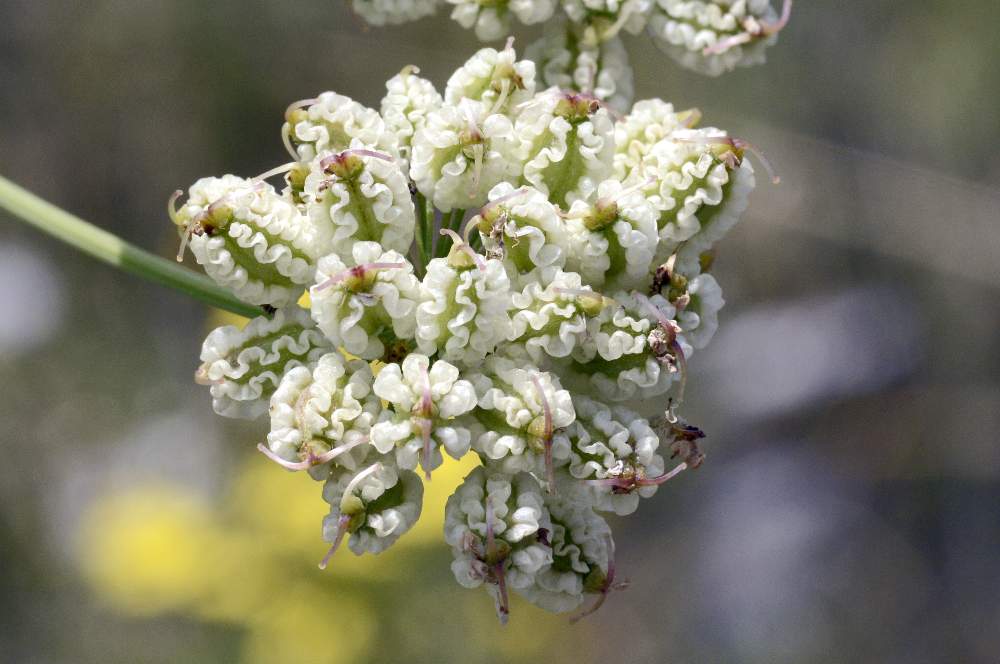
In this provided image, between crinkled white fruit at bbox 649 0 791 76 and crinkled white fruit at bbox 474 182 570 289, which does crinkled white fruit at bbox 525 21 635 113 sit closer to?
crinkled white fruit at bbox 649 0 791 76

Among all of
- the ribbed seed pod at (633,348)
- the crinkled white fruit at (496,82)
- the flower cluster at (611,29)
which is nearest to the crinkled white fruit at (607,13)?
the flower cluster at (611,29)

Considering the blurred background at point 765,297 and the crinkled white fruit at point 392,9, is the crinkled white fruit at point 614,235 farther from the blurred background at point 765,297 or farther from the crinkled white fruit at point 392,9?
the blurred background at point 765,297

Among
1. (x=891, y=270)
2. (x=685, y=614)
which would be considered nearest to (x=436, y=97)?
(x=685, y=614)

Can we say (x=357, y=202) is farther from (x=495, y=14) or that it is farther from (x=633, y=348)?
(x=495, y=14)

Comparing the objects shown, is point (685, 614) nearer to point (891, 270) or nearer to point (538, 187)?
point (891, 270)

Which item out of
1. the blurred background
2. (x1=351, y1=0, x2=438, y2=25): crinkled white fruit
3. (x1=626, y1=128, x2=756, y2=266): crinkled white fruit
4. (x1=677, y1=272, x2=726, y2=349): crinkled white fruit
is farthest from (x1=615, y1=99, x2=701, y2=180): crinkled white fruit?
the blurred background

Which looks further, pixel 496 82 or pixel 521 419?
pixel 496 82

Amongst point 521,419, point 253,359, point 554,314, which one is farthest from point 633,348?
point 253,359
